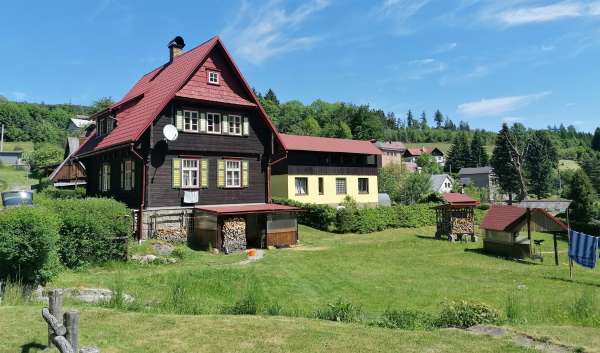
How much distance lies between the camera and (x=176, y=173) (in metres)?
24.8

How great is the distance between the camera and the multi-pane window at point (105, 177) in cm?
2817

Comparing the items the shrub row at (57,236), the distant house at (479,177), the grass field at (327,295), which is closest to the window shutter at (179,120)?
the shrub row at (57,236)

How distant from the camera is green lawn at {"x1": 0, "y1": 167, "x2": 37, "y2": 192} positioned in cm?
5264

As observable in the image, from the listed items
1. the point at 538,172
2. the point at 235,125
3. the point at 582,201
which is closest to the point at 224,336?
the point at 235,125

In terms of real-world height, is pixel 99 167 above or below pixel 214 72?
below

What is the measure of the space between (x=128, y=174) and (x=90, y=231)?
8.85m

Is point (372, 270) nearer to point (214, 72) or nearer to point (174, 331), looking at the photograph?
point (174, 331)

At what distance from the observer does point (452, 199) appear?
3528 centimetres

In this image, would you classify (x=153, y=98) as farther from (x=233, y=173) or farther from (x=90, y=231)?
(x=90, y=231)

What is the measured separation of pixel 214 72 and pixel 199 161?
19.1ft

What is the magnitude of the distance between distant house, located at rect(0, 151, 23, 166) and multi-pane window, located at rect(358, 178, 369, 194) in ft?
211

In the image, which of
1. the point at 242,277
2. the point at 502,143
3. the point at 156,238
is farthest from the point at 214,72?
the point at 502,143

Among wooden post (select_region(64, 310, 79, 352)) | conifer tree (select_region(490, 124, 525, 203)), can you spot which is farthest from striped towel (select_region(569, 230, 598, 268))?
conifer tree (select_region(490, 124, 525, 203))

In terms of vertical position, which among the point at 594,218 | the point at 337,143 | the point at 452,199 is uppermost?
the point at 337,143
